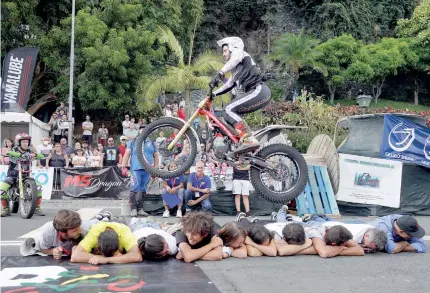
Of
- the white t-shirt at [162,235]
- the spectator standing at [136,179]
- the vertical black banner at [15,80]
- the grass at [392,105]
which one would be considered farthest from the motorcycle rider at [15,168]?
the grass at [392,105]

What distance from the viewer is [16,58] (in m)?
→ 20.6

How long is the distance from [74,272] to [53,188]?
A: 865 centimetres

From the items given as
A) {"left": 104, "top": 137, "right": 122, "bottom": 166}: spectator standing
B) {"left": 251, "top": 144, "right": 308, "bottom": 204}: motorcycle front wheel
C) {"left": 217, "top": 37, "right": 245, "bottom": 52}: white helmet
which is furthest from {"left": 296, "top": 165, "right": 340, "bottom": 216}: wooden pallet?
{"left": 104, "top": 137, "right": 122, "bottom": 166}: spectator standing

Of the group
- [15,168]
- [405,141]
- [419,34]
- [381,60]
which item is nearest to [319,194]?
[405,141]

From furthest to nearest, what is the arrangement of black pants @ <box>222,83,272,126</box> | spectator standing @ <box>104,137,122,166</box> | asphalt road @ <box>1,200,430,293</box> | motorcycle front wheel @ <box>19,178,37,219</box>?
1. spectator standing @ <box>104,137,122,166</box>
2. motorcycle front wheel @ <box>19,178,37,219</box>
3. black pants @ <box>222,83,272,126</box>
4. asphalt road @ <box>1,200,430,293</box>

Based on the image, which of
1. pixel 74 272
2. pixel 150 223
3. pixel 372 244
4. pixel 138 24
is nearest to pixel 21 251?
pixel 74 272

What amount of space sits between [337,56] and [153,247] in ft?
103

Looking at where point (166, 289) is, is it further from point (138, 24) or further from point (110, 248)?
point (138, 24)

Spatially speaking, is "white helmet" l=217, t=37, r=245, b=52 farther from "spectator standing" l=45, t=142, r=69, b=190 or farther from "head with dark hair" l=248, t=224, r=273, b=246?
"spectator standing" l=45, t=142, r=69, b=190

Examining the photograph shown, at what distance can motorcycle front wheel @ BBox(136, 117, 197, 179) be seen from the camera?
24.7 ft

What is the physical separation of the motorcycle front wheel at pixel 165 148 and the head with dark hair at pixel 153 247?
2.87 feet

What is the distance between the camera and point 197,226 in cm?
727

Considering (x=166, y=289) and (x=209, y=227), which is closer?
(x=166, y=289)

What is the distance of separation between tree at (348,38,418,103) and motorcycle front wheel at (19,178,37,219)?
28.2 metres
